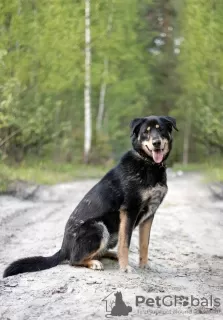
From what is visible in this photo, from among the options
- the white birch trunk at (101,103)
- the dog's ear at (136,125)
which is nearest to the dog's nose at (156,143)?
the dog's ear at (136,125)

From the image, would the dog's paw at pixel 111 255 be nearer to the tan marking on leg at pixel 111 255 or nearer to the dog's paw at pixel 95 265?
the tan marking on leg at pixel 111 255

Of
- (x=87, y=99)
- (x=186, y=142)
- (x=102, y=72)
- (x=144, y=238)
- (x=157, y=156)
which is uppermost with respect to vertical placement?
(x=102, y=72)

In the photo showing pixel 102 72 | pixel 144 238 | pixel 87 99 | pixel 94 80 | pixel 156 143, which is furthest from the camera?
pixel 102 72

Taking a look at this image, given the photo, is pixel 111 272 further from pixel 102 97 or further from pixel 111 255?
pixel 102 97

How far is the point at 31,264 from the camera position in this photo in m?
5.03

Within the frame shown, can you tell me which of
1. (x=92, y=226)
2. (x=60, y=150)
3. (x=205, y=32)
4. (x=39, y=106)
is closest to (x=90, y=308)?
(x=92, y=226)

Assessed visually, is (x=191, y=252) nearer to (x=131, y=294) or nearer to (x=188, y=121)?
(x=131, y=294)

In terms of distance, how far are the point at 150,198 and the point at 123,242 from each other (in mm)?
554

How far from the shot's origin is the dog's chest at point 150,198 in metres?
5.08

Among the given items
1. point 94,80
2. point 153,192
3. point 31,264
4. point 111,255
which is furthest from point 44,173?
point 153,192

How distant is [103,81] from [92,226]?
21.1m

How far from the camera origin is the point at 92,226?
500 centimetres

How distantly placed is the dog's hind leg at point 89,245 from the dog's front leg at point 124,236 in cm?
17

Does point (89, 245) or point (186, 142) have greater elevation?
point (186, 142)
